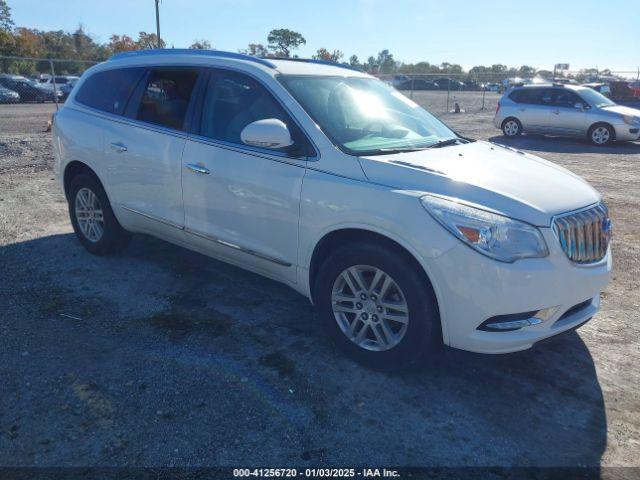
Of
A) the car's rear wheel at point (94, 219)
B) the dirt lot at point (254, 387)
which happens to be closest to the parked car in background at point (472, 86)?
the dirt lot at point (254, 387)

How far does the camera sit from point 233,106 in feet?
13.6

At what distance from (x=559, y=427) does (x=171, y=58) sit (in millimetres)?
4040

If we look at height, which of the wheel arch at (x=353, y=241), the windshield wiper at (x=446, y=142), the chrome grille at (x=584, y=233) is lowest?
the wheel arch at (x=353, y=241)

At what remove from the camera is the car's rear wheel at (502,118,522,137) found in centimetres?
1683

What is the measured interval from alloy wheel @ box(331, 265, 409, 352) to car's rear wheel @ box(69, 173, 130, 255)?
2.74m

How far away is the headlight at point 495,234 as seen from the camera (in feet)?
9.67

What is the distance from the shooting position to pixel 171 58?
15.2ft

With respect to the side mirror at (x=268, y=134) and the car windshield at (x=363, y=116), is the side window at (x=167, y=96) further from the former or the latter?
the side mirror at (x=268, y=134)

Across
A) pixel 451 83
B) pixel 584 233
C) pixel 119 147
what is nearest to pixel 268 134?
pixel 119 147

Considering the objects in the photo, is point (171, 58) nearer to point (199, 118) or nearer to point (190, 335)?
point (199, 118)

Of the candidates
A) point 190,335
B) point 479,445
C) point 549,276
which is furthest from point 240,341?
point 549,276

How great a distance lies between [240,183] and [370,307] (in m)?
1.31

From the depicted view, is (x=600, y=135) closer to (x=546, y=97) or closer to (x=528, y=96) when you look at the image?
(x=546, y=97)

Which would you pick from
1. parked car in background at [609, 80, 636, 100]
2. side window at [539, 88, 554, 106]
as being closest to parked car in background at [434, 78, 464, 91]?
parked car in background at [609, 80, 636, 100]
